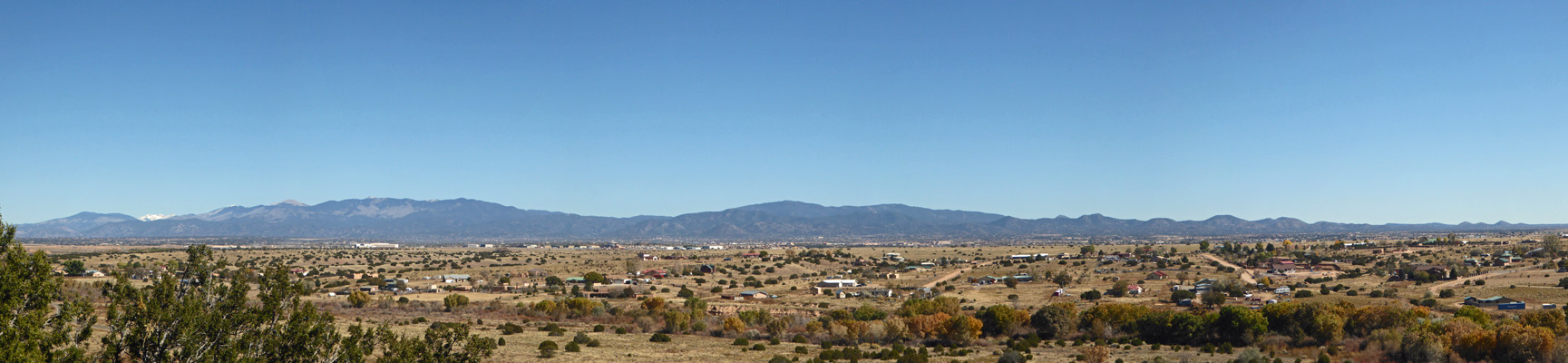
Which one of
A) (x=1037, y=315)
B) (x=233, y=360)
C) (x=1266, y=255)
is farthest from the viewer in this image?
(x=1266, y=255)

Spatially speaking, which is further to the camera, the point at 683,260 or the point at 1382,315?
the point at 683,260

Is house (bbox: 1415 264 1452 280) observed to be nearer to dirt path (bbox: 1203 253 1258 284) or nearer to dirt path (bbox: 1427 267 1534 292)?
dirt path (bbox: 1427 267 1534 292)

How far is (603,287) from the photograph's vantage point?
269ft

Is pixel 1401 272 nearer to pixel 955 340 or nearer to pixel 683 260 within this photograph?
pixel 955 340

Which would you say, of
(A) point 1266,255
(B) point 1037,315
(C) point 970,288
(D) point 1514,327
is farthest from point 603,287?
(A) point 1266,255

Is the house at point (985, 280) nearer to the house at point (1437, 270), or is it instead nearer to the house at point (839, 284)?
the house at point (839, 284)

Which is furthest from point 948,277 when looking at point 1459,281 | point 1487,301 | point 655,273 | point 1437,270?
point 1487,301

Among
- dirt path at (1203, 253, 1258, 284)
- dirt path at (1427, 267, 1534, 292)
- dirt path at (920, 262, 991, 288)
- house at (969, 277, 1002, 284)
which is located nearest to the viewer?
dirt path at (1427, 267, 1534, 292)

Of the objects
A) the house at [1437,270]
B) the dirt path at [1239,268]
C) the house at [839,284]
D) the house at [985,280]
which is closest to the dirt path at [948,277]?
the house at [985,280]

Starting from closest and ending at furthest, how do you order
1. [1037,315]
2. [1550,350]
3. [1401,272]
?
1. [1550,350]
2. [1037,315]
3. [1401,272]

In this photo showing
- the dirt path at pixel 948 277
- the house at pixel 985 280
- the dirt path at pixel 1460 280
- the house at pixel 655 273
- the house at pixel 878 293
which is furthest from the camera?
the house at pixel 655 273

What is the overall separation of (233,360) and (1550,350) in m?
39.7

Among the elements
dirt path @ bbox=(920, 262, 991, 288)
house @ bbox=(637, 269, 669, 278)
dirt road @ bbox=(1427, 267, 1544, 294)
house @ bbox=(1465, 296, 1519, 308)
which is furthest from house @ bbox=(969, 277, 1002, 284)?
house @ bbox=(1465, 296, 1519, 308)

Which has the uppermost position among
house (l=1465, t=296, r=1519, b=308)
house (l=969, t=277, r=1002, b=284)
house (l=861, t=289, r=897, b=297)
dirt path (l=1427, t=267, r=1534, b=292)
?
dirt path (l=1427, t=267, r=1534, b=292)
